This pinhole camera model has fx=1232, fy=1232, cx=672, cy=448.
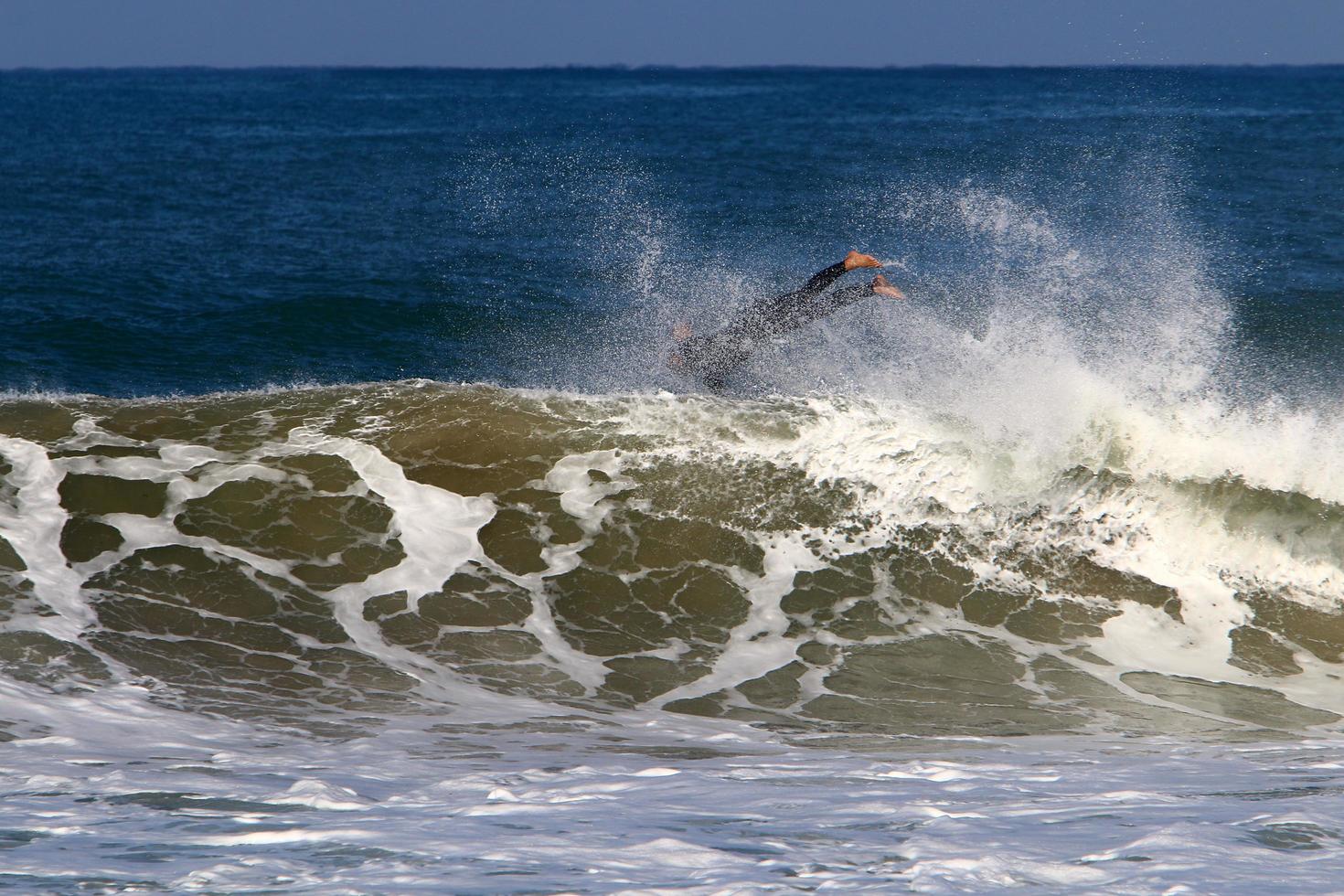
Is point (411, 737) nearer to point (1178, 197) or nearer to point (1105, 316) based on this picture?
point (1105, 316)

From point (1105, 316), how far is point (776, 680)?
28.7ft

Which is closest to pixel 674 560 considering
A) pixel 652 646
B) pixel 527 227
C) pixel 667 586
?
pixel 667 586

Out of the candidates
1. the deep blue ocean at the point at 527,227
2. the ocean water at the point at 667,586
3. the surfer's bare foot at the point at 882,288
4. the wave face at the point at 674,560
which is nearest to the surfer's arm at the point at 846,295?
the surfer's bare foot at the point at 882,288

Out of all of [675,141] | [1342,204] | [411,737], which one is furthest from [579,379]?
[675,141]

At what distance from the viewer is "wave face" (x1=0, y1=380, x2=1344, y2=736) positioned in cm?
738

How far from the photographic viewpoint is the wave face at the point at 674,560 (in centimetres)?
738

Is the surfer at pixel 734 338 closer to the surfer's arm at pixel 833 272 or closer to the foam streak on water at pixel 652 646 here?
the surfer's arm at pixel 833 272

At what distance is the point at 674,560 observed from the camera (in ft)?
28.9

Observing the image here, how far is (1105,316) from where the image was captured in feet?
47.6

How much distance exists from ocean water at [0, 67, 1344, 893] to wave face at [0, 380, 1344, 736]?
34 mm

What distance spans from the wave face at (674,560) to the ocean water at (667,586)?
34 millimetres

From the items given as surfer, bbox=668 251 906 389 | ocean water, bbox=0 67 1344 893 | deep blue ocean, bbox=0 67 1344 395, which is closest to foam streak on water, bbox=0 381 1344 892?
ocean water, bbox=0 67 1344 893

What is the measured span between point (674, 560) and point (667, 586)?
0.27 m

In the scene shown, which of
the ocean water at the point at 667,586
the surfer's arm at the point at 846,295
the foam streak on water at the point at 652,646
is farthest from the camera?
the surfer's arm at the point at 846,295
